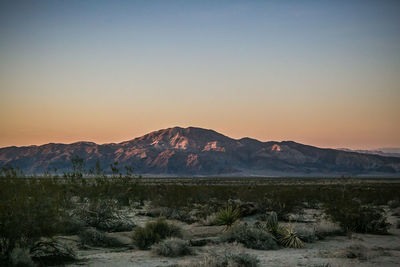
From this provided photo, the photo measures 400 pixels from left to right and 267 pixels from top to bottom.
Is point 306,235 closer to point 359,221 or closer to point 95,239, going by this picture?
point 359,221

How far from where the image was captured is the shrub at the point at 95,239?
14.8 m

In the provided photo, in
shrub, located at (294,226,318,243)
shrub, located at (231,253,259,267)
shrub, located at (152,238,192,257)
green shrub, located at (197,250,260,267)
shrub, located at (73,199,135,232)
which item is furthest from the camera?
shrub, located at (73,199,135,232)

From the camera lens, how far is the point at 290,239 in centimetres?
1512

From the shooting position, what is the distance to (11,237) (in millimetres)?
10984

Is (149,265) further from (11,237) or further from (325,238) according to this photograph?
(325,238)

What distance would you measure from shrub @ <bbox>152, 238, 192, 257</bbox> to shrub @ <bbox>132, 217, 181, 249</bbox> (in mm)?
1129

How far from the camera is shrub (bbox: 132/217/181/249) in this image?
1455 cm

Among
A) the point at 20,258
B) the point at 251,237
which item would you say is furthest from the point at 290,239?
the point at 20,258

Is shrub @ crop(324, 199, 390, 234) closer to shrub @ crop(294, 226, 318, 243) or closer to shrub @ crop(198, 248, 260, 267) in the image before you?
shrub @ crop(294, 226, 318, 243)

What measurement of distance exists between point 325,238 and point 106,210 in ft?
30.4

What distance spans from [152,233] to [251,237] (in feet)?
11.9

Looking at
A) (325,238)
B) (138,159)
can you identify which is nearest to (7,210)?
(325,238)

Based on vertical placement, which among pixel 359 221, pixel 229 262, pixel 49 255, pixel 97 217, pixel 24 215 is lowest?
pixel 49 255

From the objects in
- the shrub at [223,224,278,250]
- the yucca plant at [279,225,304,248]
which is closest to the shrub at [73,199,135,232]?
the shrub at [223,224,278,250]
